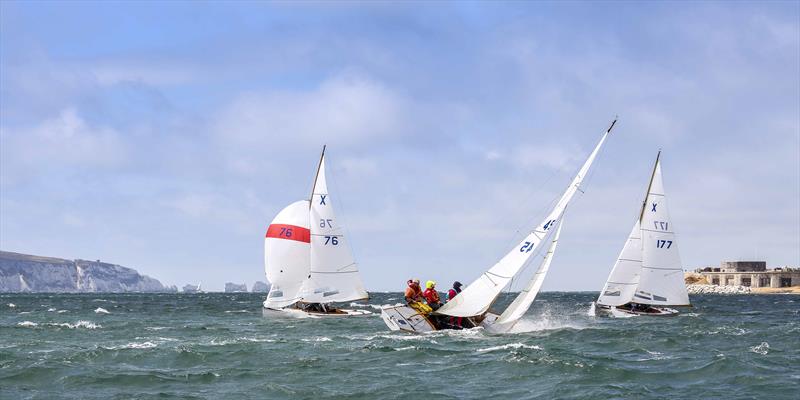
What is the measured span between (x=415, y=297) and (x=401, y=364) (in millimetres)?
10919

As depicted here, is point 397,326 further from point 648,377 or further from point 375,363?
point 648,377

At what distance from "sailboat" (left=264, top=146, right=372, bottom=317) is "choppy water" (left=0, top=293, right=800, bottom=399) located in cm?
1382

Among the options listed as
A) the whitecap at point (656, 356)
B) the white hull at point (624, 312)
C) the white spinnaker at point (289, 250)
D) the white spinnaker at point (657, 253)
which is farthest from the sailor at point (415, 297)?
the white spinnaker at point (657, 253)

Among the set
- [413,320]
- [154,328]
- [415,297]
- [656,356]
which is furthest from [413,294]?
[154,328]

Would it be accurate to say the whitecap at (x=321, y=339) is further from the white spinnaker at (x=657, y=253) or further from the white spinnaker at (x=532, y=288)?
the white spinnaker at (x=657, y=253)

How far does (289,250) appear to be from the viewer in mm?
58031

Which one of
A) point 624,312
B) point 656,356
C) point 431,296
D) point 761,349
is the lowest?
point 656,356

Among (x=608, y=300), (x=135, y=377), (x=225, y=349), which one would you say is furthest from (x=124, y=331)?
(x=608, y=300)

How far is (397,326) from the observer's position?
135ft

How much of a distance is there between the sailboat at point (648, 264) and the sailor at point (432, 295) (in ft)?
80.9

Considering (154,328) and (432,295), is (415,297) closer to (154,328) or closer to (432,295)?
(432,295)

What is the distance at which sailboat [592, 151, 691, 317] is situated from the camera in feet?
202

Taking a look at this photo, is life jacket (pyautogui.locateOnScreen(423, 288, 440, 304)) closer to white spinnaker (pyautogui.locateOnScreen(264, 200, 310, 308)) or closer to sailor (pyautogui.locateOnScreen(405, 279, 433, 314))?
sailor (pyautogui.locateOnScreen(405, 279, 433, 314))

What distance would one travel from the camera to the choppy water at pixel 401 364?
24.6 metres
